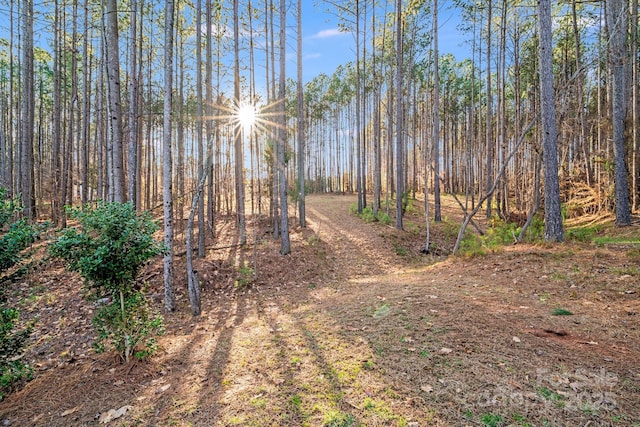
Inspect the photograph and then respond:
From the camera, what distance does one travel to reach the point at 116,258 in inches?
142

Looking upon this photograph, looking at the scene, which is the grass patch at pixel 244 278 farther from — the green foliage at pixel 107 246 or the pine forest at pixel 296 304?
the green foliage at pixel 107 246

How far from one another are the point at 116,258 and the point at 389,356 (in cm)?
332

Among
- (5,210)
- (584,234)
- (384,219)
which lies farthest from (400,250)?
(5,210)

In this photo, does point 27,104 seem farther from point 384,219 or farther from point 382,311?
point 384,219

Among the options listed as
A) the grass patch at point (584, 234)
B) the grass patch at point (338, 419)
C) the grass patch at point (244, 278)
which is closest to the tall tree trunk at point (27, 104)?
the grass patch at point (244, 278)

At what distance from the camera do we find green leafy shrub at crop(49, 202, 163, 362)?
11.5 ft

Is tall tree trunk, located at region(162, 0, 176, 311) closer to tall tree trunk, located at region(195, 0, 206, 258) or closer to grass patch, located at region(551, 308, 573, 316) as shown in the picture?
tall tree trunk, located at region(195, 0, 206, 258)

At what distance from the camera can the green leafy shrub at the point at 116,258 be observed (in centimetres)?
349

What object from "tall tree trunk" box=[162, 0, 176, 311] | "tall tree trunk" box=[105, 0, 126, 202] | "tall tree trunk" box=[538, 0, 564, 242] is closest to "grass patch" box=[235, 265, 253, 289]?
"tall tree trunk" box=[162, 0, 176, 311]

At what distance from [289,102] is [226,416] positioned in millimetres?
23221

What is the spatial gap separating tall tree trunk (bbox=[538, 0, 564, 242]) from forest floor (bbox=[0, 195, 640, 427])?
26.7 inches

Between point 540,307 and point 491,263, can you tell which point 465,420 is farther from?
point 491,263

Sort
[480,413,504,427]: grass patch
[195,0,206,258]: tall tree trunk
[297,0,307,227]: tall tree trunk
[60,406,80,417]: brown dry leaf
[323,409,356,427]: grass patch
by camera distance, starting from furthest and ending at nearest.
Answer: [297,0,307,227]: tall tree trunk < [195,0,206,258]: tall tree trunk < [60,406,80,417]: brown dry leaf < [323,409,356,427]: grass patch < [480,413,504,427]: grass patch

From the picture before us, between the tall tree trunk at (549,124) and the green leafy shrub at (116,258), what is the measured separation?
27.2 feet
